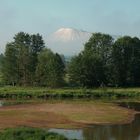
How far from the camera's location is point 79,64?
100938mm

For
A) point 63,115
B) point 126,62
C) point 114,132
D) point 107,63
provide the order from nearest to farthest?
point 114,132, point 63,115, point 126,62, point 107,63

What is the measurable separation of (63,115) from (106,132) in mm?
11931

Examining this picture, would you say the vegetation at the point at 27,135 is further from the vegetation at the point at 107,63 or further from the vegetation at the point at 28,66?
the vegetation at the point at 107,63

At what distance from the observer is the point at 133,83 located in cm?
10819

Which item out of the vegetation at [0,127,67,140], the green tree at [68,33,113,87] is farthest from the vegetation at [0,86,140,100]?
the vegetation at [0,127,67,140]

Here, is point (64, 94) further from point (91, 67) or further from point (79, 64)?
point (91, 67)

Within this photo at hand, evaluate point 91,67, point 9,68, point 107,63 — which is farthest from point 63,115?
point 107,63

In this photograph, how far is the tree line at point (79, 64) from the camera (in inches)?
3954

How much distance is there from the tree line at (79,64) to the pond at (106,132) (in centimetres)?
5071

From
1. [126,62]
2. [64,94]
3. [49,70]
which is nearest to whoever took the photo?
[64,94]

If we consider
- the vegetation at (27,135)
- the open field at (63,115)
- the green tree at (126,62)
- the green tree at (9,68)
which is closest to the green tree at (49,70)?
the green tree at (9,68)

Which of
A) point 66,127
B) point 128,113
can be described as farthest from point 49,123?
point 128,113

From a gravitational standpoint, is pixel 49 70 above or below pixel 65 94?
above

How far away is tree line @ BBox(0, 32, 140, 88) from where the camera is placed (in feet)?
330
